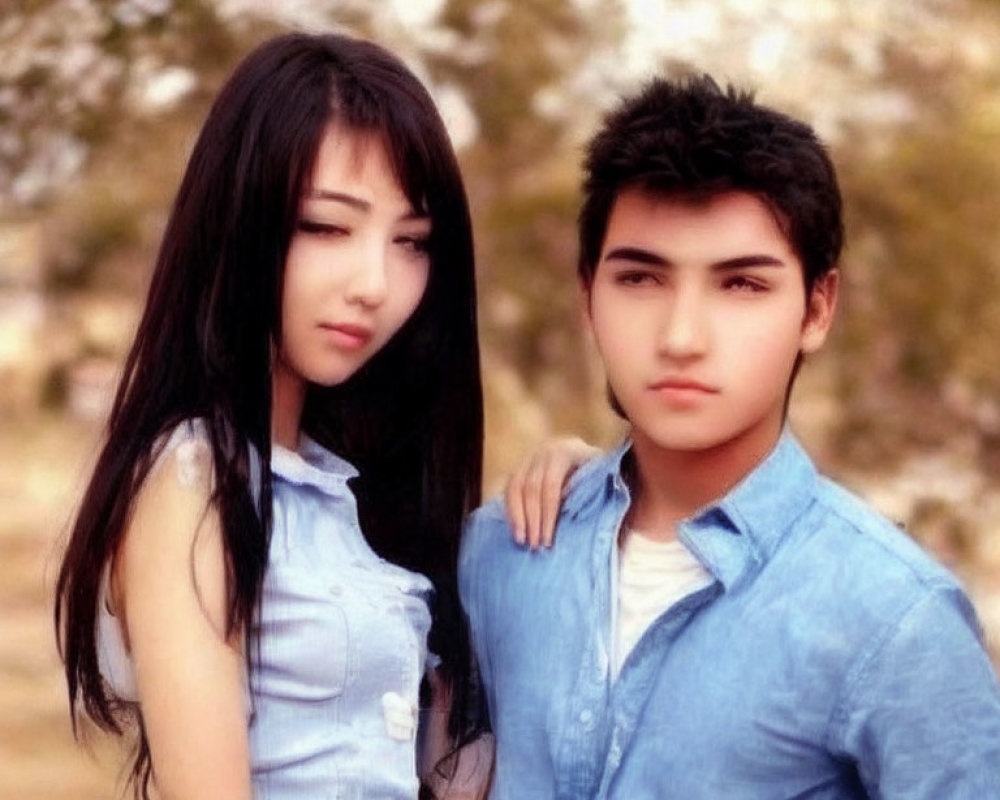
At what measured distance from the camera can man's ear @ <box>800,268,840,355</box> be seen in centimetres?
212

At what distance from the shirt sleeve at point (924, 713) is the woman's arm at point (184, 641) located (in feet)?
2.00

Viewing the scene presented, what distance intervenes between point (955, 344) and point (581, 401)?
98cm

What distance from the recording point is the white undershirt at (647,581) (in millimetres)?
2115

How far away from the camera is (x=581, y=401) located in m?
5.30

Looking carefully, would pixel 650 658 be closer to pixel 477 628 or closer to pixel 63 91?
pixel 477 628

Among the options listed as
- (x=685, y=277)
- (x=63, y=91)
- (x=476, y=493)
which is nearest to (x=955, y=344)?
(x=63, y=91)

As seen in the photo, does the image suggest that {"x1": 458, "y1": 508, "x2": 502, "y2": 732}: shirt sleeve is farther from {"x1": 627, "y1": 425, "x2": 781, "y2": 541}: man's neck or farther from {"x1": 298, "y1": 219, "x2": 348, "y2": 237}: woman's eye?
{"x1": 298, "y1": 219, "x2": 348, "y2": 237}: woman's eye

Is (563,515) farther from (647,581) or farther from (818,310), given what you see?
(818,310)

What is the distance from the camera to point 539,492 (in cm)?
232

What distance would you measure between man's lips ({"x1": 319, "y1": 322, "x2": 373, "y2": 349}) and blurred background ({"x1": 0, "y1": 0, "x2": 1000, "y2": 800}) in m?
2.56

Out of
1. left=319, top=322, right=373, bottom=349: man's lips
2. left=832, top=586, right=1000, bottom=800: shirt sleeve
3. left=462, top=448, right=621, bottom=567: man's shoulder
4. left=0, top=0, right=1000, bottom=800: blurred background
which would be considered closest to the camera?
left=832, top=586, right=1000, bottom=800: shirt sleeve

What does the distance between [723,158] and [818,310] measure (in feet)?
0.68

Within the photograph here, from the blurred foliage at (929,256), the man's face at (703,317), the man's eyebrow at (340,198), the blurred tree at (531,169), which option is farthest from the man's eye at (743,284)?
the blurred foliage at (929,256)

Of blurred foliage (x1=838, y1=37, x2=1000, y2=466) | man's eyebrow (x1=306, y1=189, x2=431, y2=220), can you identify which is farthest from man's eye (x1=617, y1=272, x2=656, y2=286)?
blurred foliage (x1=838, y1=37, x2=1000, y2=466)
